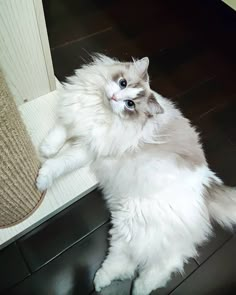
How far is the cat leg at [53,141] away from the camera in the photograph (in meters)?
1.13

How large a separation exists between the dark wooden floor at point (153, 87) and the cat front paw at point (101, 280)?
4cm

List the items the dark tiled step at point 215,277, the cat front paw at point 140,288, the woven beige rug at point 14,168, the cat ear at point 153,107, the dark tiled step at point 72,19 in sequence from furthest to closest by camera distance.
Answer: the dark tiled step at point 72,19 < the dark tiled step at point 215,277 < the cat front paw at point 140,288 < the cat ear at point 153,107 < the woven beige rug at point 14,168

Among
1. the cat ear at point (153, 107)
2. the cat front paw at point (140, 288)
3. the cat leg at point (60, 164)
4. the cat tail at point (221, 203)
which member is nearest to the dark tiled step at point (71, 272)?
the cat front paw at point (140, 288)

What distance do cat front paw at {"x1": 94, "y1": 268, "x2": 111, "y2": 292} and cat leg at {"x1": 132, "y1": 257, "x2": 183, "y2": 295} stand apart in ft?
0.35

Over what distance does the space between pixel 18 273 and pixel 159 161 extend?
694mm

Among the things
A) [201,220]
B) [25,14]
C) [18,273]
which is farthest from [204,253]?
[25,14]

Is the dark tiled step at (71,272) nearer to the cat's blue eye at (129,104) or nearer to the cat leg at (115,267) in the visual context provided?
the cat leg at (115,267)

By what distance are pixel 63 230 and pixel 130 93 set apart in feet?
2.12

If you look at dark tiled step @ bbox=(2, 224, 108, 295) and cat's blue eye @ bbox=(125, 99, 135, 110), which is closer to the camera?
cat's blue eye @ bbox=(125, 99, 135, 110)

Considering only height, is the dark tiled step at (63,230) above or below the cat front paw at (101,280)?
above

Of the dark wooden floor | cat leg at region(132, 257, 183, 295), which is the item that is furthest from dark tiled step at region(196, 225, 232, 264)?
cat leg at region(132, 257, 183, 295)

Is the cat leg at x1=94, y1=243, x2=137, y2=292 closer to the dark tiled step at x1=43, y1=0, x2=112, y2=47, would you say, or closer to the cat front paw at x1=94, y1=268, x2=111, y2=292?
the cat front paw at x1=94, y1=268, x2=111, y2=292

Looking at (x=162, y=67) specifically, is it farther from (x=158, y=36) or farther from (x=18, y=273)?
(x=18, y=273)

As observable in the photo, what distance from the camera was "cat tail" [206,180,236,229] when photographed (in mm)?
980
